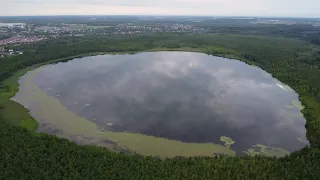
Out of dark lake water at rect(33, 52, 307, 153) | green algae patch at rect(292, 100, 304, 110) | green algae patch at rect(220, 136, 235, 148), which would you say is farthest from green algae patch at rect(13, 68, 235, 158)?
green algae patch at rect(292, 100, 304, 110)

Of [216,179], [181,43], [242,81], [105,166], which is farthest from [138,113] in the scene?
[181,43]

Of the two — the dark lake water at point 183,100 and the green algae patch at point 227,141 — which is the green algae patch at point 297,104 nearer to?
the dark lake water at point 183,100

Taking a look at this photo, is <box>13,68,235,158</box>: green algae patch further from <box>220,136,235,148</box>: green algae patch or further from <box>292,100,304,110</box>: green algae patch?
<box>292,100,304,110</box>: green algae patch

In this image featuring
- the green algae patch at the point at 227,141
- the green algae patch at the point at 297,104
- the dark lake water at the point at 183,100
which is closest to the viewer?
the green algae patch at the point at 227,141

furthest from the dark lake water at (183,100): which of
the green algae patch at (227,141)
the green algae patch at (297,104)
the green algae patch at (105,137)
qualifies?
the green algae patch at (105,137)

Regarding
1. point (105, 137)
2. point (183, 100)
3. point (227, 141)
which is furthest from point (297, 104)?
point (105, 137)

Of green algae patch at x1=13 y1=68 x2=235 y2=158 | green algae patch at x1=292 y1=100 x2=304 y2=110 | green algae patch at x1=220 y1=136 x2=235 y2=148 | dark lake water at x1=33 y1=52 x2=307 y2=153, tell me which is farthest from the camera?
green algae patch at x1=292 y1=100 x2=304 y2=110
